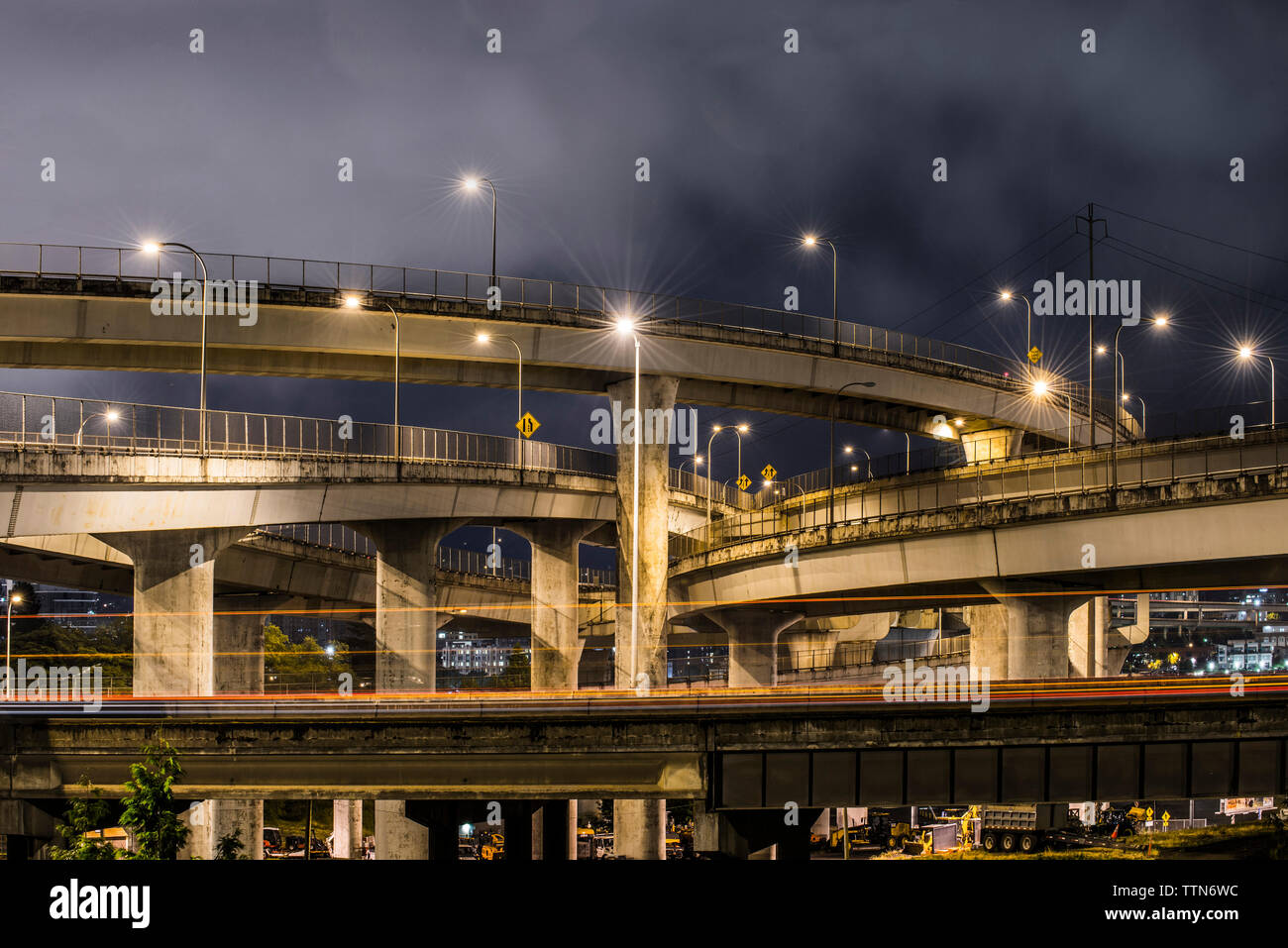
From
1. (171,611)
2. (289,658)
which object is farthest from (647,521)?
(289,658)

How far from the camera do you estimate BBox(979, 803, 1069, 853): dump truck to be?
56.4 meters

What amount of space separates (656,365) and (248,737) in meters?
30.6

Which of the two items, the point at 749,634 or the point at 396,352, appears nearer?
the point at 396,352

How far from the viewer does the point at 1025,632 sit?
148 ft

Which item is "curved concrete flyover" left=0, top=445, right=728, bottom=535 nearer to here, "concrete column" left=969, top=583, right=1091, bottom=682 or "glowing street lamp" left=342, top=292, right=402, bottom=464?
"glowing street lamp" left=342, top=292, right=402, bottom=464

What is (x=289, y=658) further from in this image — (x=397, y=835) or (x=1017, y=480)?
(x=1017, y=480)

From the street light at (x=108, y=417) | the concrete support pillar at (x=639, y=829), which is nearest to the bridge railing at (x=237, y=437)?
the street light at (x=108, y=417)

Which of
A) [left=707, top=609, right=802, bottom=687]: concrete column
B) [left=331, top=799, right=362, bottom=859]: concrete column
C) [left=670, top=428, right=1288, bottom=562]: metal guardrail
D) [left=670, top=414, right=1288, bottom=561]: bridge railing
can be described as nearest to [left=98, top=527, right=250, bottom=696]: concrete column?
[left=331, top=799, right=362, bottom=859]: concrete column

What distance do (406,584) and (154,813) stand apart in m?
27.6

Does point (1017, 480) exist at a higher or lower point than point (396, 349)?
lower

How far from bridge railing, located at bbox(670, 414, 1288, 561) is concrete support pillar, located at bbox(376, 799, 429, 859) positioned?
19.0 meters

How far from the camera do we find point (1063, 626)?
45.9 metres
